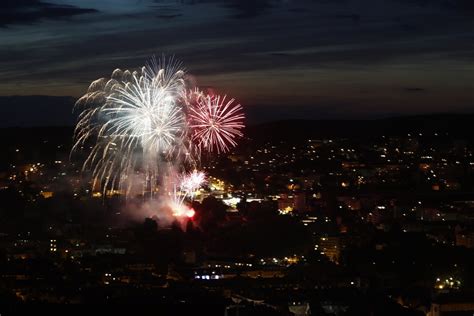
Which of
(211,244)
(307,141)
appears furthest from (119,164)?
(307,141)

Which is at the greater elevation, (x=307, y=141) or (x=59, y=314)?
(x=307, y=141)

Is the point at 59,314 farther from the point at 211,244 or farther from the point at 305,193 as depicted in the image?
the point at 305,193

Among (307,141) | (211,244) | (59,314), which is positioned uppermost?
(307,141)

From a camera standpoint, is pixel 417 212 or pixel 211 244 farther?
pixel 417 212

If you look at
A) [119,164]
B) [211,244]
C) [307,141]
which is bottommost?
[211,244]

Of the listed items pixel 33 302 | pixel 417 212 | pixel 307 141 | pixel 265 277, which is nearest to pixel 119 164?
pixel 265 277

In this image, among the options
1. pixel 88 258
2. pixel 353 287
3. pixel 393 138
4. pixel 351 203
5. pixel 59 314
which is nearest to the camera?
pixel 59 314

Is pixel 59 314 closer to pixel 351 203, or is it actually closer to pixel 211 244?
pixel 211 244

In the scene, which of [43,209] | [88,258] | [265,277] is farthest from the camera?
[43,209]

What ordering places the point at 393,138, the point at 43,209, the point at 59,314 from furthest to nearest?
1. the point at 393,138
2. the point at 43,209
3. the point at 59,314
